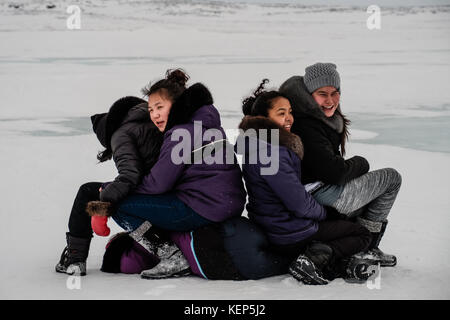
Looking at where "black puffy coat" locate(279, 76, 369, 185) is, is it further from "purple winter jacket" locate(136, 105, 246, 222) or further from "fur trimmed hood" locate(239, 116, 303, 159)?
"purple winter jacket" locate(136, 105, 246, 222)

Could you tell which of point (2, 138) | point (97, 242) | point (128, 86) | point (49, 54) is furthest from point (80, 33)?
point (97, 242)

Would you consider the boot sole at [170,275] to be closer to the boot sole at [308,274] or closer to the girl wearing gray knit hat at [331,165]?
the boot sole at [308,274]

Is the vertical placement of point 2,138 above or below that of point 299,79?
below

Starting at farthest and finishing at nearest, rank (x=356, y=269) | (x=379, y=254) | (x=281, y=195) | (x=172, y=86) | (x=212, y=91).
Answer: (x=212, y=91)
(x=379, y=254)
(x=172, y=86)
(x=356, y=269)
(x=281, y=195)

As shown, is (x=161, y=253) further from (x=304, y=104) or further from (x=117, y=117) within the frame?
(x=304, y=104)

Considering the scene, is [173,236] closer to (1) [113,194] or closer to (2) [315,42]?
(1) [113,194]

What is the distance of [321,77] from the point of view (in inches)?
135

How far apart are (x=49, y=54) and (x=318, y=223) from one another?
12.7m

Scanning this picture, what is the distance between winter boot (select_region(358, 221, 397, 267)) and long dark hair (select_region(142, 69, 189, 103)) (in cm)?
115

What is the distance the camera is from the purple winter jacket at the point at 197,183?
3.23 m

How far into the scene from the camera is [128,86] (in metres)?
11.0

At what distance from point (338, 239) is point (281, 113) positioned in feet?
2.06

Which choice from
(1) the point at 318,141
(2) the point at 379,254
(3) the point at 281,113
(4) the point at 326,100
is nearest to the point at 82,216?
(3) the point at 281,113

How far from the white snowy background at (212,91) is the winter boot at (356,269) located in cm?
6
